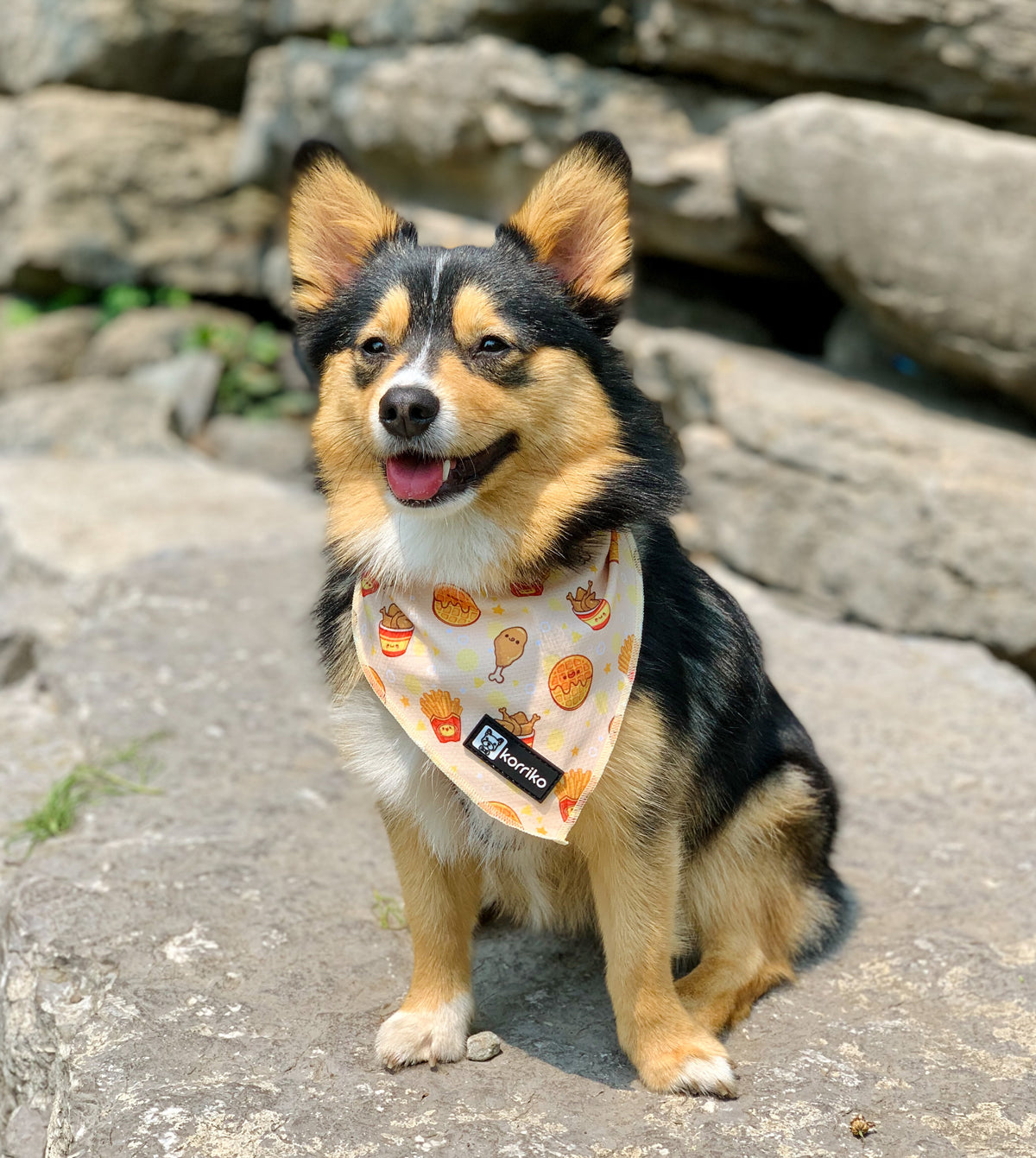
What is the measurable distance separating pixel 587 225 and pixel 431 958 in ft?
5.90

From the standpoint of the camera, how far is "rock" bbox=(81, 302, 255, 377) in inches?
368

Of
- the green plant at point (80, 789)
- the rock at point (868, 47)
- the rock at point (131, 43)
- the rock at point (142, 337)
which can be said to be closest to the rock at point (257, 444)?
the rock at point (142, 337)

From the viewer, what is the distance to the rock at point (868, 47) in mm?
5773

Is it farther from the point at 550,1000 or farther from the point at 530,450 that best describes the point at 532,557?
the point at 550,1000

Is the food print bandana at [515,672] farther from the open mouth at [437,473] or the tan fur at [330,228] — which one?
the tan fur at [330,228]

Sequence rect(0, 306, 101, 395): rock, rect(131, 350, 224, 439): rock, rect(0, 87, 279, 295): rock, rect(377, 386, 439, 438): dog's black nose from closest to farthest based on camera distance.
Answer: rect(377, 386, 439, 438): dog's black nose
rect(131, 350, 224, 439): rock
rect(0, 87, 279, 295): rock
rect(0, 306, 101, 395): rock

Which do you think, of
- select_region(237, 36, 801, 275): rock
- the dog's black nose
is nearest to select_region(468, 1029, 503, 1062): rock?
the dog's black nose

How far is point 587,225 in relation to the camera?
2889mm

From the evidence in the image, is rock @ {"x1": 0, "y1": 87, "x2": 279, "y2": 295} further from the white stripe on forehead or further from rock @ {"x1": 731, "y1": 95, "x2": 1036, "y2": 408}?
the white stripe on forehead

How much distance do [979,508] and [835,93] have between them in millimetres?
2540

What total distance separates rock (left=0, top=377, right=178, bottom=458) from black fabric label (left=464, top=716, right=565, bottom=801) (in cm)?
601

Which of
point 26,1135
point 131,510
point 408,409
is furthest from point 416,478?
point 131,510

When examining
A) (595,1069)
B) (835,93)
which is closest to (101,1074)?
(595,1069)

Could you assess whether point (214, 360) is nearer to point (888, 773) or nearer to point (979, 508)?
point (979, 508)
